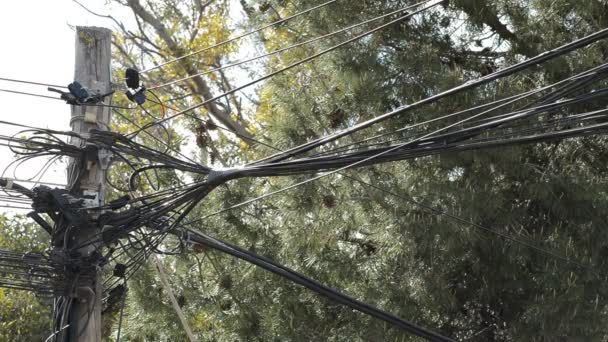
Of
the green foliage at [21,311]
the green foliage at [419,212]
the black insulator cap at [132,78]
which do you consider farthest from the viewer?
the green foliage at [21,311]

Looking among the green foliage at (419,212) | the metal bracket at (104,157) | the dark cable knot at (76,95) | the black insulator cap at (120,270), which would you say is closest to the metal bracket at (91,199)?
the metal bracket at (104,157)

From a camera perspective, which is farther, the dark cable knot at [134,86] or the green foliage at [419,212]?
the green foliage at [419,212]

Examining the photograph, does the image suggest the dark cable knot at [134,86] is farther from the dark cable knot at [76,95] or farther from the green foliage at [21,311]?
the green foliage at [21,311]

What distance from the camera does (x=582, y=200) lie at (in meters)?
9.51

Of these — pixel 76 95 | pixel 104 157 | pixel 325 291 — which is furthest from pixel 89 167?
pixel 325 291

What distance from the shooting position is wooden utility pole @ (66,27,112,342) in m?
7.66

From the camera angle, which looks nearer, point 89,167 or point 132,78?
point 89,167

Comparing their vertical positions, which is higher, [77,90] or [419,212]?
[77,90]

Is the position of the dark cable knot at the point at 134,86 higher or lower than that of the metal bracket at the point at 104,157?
higher

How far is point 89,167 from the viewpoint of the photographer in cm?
779

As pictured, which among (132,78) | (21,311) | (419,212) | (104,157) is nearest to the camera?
(104,157)

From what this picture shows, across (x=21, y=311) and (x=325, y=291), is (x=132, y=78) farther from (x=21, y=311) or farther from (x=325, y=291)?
(x=21, y=311)

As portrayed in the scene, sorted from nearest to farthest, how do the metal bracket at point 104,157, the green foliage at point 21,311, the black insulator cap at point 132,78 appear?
the metal bracket at point 104,157, the black insulator cap at point 132,78, the green foliage at point 21,311

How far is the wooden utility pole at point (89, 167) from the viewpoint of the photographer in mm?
7664
